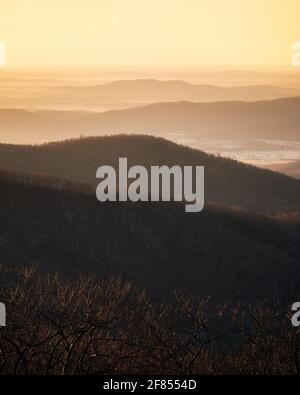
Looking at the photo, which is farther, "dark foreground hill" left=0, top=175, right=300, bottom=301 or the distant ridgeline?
the distant ridgeline

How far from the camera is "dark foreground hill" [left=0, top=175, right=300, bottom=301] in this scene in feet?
359

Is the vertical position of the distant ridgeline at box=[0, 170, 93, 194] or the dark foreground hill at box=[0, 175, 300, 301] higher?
the distant ridgeline at box=[0, 170, 93, 194]

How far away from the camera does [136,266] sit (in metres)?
115

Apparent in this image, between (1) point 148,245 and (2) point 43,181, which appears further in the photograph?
(2) point 43,181

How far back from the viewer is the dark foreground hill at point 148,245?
10938 cm

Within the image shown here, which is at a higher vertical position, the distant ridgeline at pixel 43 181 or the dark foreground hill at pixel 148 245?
the distant ridgeline at pixel 43 181

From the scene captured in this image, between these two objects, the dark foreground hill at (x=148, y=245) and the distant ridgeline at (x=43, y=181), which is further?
the distant ridgeline at (x=43, y=181)

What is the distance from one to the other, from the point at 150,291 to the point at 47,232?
71.2ft

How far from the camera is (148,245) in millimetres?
124625
